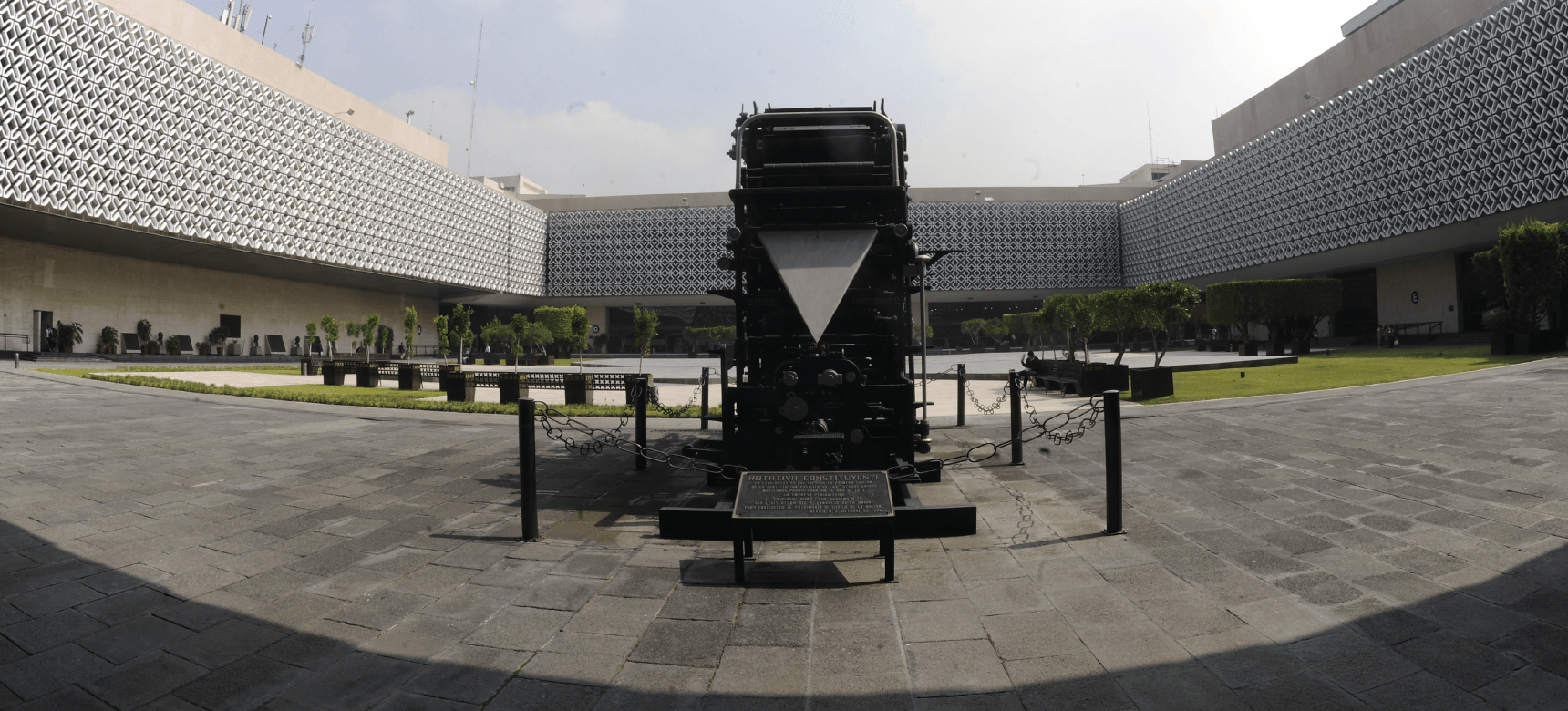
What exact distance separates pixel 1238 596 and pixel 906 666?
2.24 m

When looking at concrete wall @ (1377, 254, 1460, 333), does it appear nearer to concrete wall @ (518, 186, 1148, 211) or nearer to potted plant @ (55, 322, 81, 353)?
concrete wall @ (518, 186, 1148, 211)

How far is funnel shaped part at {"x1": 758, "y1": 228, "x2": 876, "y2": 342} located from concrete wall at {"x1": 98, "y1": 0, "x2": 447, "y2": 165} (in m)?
47.4

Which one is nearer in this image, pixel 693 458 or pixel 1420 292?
pixel 693 458

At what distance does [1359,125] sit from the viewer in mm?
39094

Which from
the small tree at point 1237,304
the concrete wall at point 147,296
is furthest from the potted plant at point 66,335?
the small tree at point 1237,304

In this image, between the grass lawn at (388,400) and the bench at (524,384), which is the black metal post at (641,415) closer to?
the grass lawn at (388,400)

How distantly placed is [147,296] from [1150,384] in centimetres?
5645

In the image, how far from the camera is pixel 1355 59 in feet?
147

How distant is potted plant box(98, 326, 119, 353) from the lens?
3891 centimetres

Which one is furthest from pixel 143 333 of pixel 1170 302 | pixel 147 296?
pixel 1170 302

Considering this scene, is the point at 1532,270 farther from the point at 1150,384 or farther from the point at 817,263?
the point at 817,263

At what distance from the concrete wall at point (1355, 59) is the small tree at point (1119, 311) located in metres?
32.2

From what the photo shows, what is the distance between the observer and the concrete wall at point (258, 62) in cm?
3709

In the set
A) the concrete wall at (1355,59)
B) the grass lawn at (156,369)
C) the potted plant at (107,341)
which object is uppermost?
the concrete wall at (1355,59)
